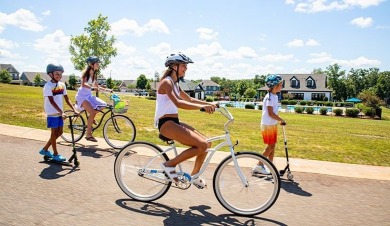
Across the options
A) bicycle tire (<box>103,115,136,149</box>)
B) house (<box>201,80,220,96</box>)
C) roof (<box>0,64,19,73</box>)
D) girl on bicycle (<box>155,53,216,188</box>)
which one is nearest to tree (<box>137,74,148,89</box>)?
house (<box>201,80,220,96</box>)

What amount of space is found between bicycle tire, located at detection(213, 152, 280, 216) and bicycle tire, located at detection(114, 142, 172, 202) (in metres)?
0.86

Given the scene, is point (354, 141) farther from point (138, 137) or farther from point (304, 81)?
point (304, 81)

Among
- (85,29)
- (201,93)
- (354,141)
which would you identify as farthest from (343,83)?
(354,141)

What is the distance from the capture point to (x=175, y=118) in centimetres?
459

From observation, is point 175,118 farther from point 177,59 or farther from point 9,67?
point 9,67

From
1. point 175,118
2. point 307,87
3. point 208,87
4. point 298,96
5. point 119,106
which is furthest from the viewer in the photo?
point 208,87

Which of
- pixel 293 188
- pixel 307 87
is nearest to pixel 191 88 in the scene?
pixel 307 87

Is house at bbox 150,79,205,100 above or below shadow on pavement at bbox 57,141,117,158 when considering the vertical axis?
above

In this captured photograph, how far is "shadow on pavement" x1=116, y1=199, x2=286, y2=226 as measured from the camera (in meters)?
4.19

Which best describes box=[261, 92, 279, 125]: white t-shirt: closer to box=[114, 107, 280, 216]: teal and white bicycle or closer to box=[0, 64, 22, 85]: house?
box=[114, 107, 280, 216]: teal and white bicycle

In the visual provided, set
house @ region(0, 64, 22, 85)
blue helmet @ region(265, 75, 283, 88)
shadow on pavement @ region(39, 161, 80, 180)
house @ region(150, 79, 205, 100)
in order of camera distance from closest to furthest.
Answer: shadow on pavement @ region(39, 161, 80, 180), blue helmet @ region(265, 75, 283, 88), house @ region(150, 79, 205, 100), house @ region(0, 64, 22, 85)

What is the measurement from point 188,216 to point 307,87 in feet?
282

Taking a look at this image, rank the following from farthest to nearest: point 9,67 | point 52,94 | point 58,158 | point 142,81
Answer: point 142,81 → point 9,67 → point 58,158 → point 52,94

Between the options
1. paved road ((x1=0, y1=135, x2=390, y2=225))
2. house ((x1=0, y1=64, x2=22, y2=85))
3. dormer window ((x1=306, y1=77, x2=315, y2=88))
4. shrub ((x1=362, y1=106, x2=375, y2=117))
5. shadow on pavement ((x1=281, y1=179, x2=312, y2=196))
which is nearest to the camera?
paved road ((x1=0, y1=135, x2=390, y2=225))
